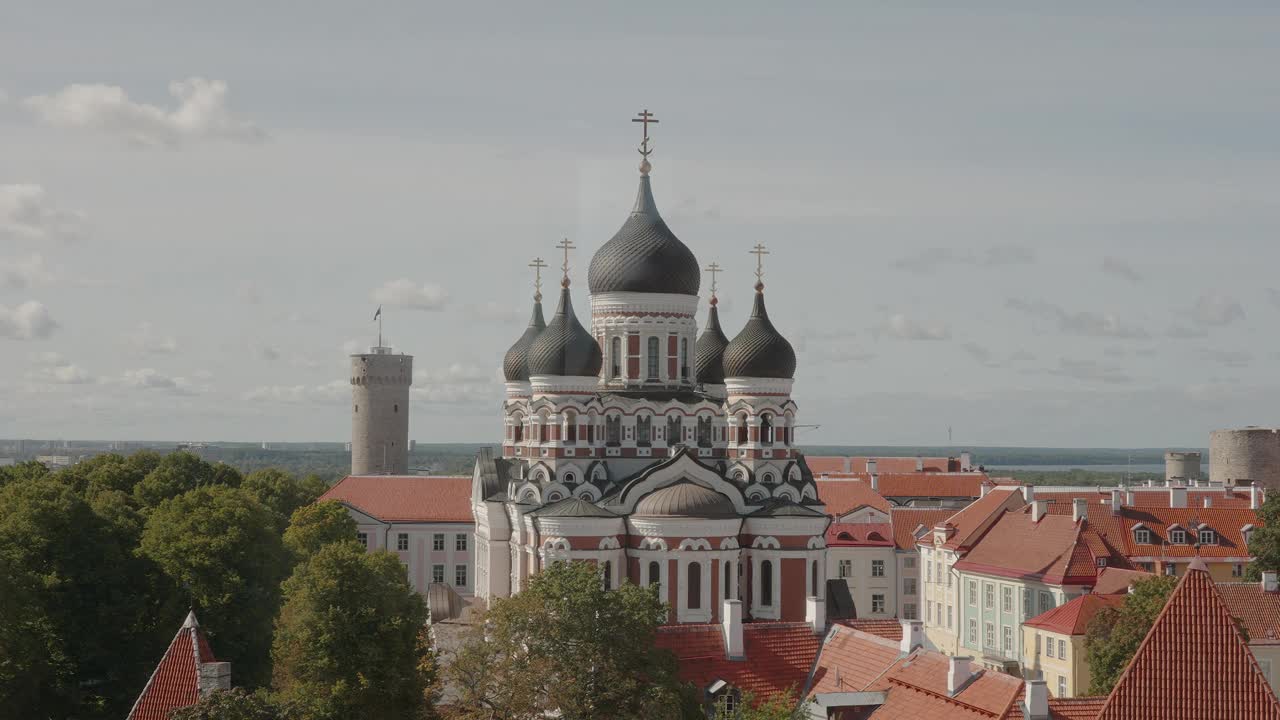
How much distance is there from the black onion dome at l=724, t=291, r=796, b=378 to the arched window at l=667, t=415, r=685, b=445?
267cm

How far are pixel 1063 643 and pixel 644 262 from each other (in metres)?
22.2

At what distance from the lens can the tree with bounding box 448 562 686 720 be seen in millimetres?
32219

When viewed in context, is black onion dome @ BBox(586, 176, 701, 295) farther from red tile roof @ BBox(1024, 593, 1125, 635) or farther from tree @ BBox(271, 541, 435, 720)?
Answer: tree @ BBox(271, 541, 435, 720)

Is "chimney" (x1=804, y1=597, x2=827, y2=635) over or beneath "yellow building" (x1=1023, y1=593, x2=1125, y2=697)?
over

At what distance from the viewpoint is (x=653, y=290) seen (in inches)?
2554

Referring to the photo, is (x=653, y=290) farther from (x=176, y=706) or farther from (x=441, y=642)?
(x=176, y=706)

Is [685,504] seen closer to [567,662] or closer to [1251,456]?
[567,662]

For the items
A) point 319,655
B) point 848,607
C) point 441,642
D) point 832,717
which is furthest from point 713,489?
point 832,717

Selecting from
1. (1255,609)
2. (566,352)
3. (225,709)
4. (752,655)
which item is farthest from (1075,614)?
(225,709)

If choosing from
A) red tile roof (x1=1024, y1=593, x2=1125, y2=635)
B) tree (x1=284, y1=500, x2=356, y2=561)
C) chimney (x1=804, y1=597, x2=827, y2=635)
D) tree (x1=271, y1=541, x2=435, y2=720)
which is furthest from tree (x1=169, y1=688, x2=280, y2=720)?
tree (x1=284, y1=500, x2=356, y2=561)

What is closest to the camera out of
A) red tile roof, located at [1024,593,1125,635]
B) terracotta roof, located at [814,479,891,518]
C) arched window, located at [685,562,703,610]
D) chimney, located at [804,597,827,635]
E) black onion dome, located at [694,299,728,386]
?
chimney, located at [804,597,827,635]

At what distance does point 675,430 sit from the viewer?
6431cm

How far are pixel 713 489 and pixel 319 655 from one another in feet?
73.2

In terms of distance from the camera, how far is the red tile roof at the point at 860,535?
263ft
